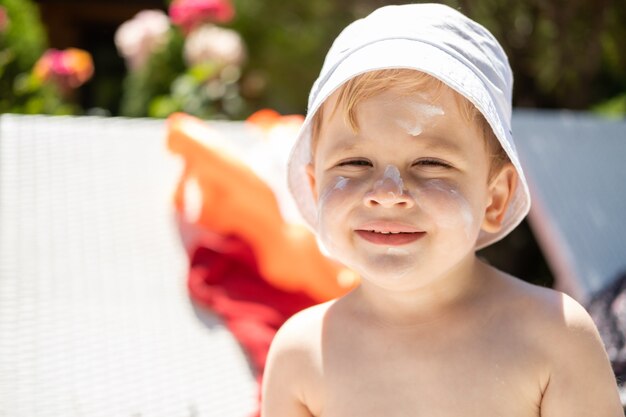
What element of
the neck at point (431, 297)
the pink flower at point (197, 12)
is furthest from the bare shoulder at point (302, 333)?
the pink flower at point (197, 12)

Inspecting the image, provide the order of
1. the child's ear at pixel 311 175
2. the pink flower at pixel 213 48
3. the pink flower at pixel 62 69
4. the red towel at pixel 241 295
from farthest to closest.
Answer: the pink flower at pixel 213 48 < the pink flower at pixel 62 69 < the red towel at pixel 241 295 < the child's ear at pixel 311 175

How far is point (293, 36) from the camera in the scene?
8.63m

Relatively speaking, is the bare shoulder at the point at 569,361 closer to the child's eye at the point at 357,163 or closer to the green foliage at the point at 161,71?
the child's eye at the point at 357,163

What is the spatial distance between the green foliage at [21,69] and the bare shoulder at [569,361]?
3546 mm

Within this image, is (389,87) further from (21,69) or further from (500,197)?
(21,69)

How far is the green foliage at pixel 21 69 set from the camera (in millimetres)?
4477

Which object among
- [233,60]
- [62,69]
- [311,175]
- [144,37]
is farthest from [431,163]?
[144,37]

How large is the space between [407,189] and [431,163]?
79 mm

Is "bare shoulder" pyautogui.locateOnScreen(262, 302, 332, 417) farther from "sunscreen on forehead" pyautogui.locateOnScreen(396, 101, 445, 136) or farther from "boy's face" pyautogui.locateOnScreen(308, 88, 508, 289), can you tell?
"sunscreen on forehead" pyautogui.locateOnScreen(396, 101, 445, 136)

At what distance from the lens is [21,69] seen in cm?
484

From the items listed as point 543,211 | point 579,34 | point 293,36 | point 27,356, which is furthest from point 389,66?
point 293,36

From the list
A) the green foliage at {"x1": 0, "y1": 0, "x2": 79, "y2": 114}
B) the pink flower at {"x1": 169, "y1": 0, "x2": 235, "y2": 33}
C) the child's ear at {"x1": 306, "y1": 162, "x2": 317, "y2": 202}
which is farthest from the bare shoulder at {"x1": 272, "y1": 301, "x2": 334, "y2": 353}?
the pink flower at {"x1": 169, "y1": 0, "x2": 235, "y2": 33}

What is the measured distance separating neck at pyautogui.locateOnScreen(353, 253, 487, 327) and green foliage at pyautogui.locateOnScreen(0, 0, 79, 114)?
3.29m

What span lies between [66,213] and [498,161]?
1740 millimetres
